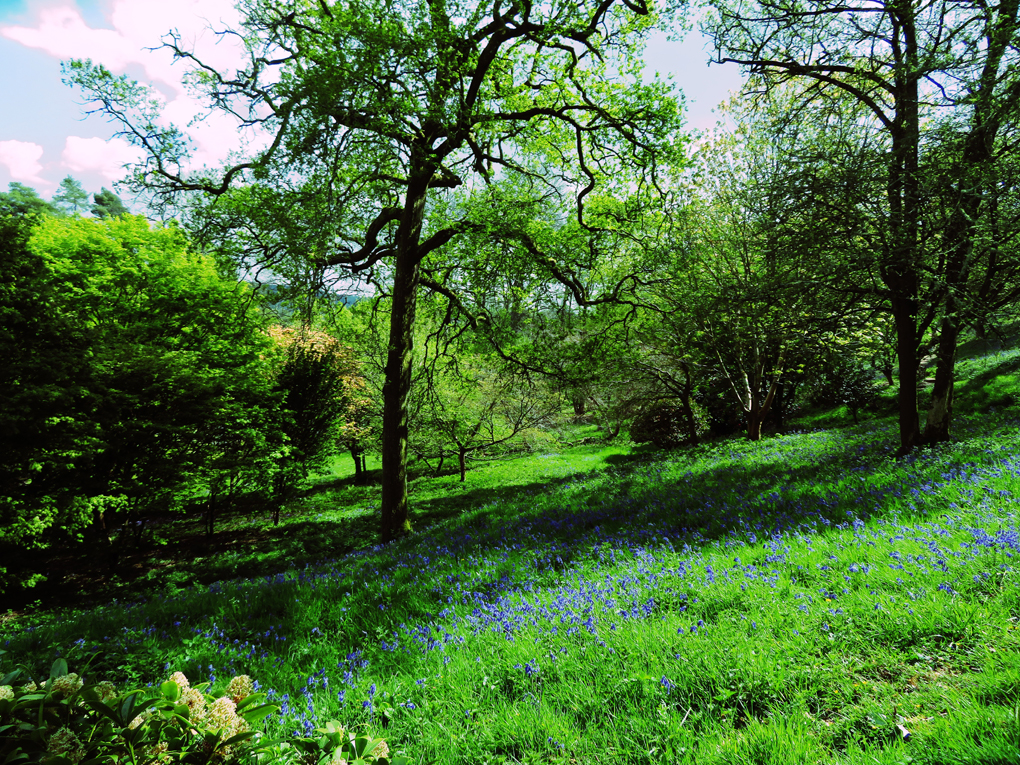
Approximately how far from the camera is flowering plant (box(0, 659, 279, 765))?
5.24 ft

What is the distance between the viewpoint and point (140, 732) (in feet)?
5.36

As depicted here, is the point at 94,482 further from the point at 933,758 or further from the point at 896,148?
the point at 896,148

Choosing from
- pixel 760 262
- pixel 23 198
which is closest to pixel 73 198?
pixel 23 198

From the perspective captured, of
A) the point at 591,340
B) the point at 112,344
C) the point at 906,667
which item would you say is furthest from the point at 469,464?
the point at 906,667

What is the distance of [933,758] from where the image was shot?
182 cm

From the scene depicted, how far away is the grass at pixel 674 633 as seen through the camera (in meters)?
2.23

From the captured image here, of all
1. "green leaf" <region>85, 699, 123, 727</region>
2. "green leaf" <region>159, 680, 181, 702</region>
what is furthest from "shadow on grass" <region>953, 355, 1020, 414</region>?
"green leaf" <region>85, 699, 123, 727</region>

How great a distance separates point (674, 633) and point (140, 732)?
291 centimetres

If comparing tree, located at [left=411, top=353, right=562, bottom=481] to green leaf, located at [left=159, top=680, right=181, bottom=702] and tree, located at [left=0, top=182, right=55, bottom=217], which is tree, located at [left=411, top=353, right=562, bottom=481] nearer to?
green leaf, located at [left=159, top=680, right=181, bottom=702]

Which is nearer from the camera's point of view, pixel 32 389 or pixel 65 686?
pixel 65 686

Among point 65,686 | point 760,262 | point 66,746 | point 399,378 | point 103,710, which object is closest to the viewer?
point 66,746

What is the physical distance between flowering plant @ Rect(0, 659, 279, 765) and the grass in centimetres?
64

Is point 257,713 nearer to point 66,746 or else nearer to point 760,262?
point 66,746

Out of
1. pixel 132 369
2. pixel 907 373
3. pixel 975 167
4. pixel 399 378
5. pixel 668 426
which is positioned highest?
pixel 975 167
